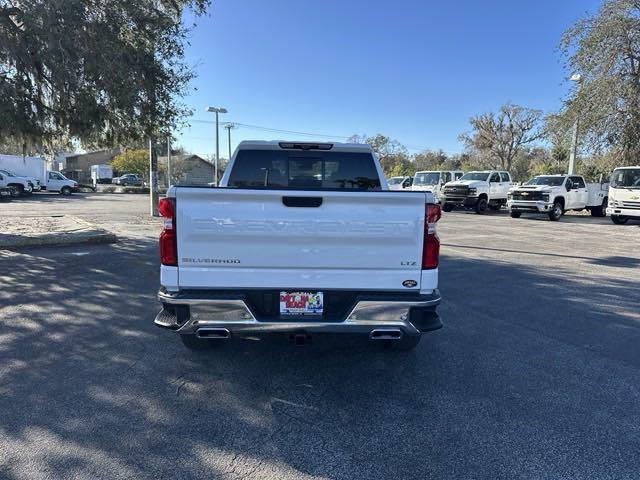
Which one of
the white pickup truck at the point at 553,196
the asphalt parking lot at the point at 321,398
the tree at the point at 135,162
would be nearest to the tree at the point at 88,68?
the asphalt parking lot at the point at 321,398

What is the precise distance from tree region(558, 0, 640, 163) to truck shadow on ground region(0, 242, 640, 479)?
19.7 m

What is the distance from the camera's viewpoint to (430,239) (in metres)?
3.53

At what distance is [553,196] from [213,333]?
2126cm

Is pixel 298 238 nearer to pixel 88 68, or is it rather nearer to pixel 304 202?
pixel 304 202

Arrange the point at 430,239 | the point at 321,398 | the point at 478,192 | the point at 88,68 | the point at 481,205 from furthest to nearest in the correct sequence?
the point at 481,205, the point at 478,192, the point at 88,68, the point at 321,398, the point at 430,239

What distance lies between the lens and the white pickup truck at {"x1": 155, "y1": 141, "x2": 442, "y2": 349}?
339 cm

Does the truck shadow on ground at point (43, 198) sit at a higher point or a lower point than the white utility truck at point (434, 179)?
lower

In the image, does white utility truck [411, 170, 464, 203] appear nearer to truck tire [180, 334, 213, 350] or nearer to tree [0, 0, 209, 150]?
tree [0, 0, 209, 150]

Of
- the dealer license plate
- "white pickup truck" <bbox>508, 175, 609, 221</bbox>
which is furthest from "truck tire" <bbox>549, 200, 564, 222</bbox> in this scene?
the dealer license plate

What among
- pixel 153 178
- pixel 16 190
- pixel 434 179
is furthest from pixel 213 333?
pixel 16 190

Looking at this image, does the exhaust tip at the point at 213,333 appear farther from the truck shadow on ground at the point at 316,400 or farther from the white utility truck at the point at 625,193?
the white utility truck at the point at 625,193

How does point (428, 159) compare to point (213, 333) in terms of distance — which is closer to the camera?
point (213, 333)

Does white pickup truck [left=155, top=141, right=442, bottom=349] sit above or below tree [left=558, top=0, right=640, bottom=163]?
below

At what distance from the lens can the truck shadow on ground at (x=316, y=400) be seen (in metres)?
2.85
